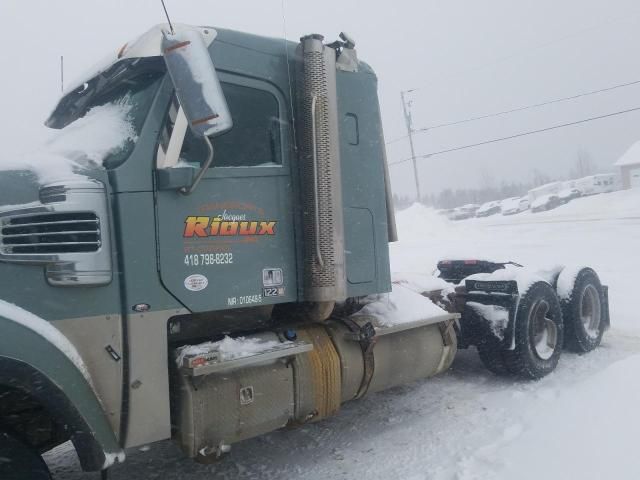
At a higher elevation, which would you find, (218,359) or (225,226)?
(225,226)

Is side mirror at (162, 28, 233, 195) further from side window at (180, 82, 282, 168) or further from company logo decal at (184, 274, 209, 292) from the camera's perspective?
company logo decal at (184, 274, 209, 292)

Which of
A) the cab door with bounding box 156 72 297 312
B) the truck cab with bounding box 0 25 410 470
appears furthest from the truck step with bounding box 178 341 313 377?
the cab door with bounding box 156 72 297 312

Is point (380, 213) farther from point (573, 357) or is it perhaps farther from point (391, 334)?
point (573, 357)

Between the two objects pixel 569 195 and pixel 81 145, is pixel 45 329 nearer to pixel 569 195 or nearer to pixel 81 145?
pixel 81 145

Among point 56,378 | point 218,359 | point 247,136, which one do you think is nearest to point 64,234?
point 56,378

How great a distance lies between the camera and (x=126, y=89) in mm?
3539

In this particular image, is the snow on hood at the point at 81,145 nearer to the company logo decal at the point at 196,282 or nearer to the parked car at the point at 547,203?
the company logo decal at the point at 196,282

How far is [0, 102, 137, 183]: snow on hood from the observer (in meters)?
2.93

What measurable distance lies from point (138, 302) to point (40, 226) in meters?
0.64

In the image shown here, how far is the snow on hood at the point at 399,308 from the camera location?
459cm

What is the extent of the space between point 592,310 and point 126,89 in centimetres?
582

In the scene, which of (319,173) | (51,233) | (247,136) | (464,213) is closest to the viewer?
(51,233)

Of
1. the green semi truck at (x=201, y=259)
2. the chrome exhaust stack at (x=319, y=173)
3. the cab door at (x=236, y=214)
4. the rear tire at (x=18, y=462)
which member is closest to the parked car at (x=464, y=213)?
the green semi truck at (x=201, y=259)

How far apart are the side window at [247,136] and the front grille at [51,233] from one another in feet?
2.41
